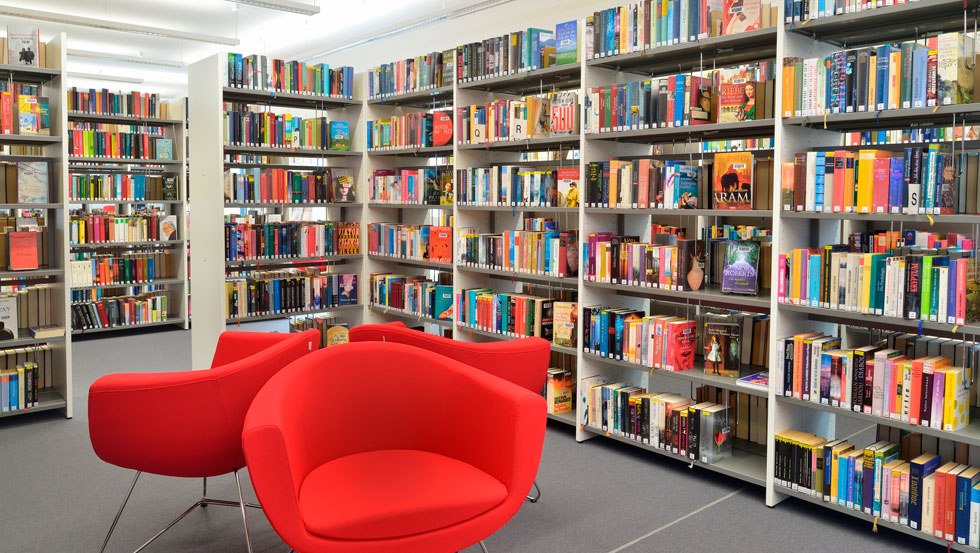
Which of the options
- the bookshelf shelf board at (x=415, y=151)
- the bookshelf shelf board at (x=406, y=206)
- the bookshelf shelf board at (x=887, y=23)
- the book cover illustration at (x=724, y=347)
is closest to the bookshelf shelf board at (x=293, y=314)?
the bookshelf shelf board at (x=406, y=206)

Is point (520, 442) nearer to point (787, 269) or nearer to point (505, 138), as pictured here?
point (787, 269)

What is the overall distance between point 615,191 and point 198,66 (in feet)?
12.9

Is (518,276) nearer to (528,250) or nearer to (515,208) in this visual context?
(528,250)

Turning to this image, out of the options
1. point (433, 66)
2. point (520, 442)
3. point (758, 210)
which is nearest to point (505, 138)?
point (433, 66)

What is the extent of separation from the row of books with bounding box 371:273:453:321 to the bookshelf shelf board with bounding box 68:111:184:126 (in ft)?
12.9

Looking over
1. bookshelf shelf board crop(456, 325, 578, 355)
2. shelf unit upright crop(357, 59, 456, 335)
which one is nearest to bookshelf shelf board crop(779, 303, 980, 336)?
bookshelf shelf board crop(456, 325, 578, 355)

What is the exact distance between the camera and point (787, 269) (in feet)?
→ 13.1

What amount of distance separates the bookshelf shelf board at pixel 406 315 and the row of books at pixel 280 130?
4.97 feet

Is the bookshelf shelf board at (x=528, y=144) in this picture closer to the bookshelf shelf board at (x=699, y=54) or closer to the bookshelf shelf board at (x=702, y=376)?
the bookshelf shelf board at (x=699, y=54)

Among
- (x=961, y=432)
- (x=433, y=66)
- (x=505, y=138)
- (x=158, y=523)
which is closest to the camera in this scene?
(x=961, y=432)

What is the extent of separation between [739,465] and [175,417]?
2.95 metres

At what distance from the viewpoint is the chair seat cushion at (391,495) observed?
253cm

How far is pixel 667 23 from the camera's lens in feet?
14.8

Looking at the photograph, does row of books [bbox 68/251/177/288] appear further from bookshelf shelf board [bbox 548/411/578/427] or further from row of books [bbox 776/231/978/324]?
row of books [bbox 776/231/978/324]
